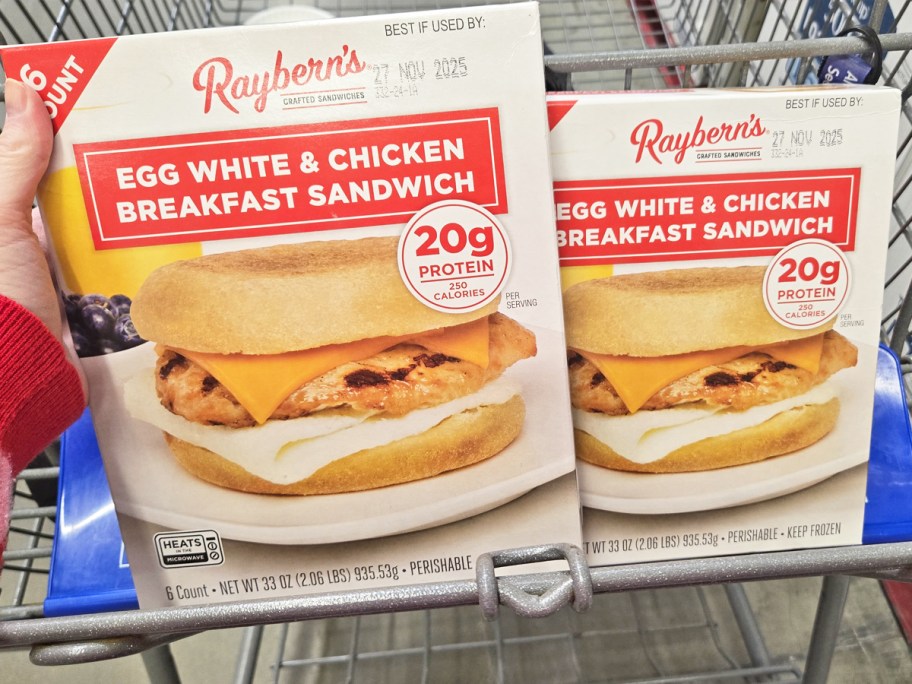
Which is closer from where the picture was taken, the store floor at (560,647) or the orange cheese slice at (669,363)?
the orange cheese slice at (669,363)

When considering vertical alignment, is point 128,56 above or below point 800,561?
above

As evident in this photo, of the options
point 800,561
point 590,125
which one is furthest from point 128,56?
point 800,561

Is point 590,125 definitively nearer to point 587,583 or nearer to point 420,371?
point 420,371

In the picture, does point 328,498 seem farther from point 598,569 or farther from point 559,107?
point 559,107

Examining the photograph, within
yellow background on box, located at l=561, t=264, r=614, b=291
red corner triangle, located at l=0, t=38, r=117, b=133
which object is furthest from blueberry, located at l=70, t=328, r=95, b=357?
yellow background on box, located at l=561, t=264, r=614, b=291

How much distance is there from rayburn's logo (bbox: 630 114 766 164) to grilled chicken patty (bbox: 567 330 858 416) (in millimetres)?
179

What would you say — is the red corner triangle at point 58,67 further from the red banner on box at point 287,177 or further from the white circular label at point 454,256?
the white circular label at point 454,256

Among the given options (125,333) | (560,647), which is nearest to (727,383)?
(125,333)

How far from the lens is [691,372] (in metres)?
0.62

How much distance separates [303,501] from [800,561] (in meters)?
0.40

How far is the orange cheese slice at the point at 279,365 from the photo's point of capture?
0.57m

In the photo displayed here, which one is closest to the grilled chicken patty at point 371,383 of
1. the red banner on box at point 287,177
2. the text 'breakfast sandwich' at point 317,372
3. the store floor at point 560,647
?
the text 'breakfast sandwich' at point 317,372

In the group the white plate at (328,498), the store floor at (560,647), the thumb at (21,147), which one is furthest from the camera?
the store floor at (560,647)

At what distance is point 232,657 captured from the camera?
53.2 inches
